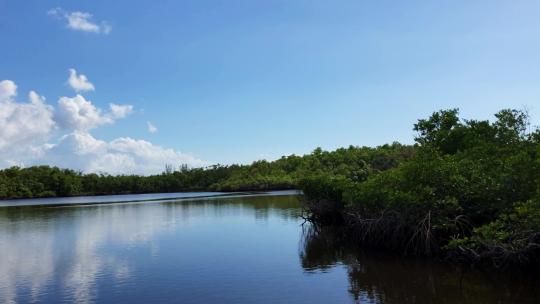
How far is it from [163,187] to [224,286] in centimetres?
11682

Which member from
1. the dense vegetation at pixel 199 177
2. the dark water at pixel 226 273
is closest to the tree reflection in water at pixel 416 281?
the dark water at pixel 226 273

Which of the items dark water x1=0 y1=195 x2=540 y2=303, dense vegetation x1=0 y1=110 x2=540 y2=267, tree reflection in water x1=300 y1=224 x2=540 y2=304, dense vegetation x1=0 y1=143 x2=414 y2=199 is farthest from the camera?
dense vegetation x1=0 y1=143 x2=414 y2=199

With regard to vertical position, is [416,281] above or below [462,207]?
below

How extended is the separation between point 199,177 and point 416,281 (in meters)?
120

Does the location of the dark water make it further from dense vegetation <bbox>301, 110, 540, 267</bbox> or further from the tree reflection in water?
dense vegetation <bbox>301, 110, 540, 267</bbox>

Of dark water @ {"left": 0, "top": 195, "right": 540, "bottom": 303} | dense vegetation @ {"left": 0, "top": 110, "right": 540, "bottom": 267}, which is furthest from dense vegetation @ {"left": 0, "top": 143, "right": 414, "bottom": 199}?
dark water @ {"left": 0, "top": 195, "right": 540, "bottom": 303}

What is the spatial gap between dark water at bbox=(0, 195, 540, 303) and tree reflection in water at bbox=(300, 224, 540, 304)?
26 mm

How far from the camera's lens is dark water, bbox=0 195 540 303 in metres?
13.2

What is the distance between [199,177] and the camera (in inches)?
5177

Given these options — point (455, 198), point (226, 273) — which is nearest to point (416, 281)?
point (455, 198)

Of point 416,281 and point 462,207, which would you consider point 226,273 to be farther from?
point 462,207

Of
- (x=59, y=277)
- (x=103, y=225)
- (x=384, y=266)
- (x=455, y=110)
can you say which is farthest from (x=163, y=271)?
(x=455, y=110)

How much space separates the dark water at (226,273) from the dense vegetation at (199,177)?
205 feet

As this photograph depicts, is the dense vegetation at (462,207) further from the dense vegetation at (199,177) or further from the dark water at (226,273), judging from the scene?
the dense vegetation at (199,177)
